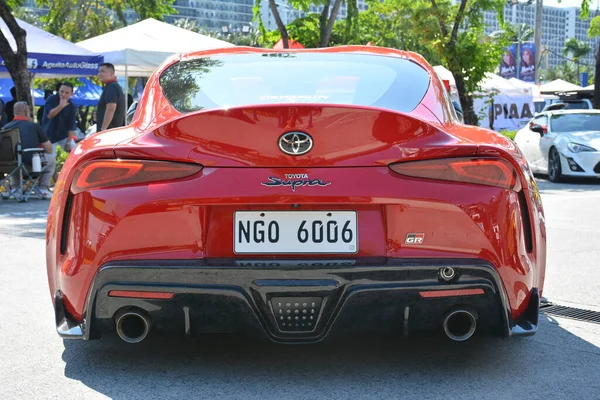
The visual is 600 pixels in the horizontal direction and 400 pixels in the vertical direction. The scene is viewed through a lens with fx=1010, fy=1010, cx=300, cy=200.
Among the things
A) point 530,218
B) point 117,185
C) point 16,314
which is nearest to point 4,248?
point 16,314

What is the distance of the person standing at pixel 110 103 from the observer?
12047 mm

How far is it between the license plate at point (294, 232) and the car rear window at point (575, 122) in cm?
1561

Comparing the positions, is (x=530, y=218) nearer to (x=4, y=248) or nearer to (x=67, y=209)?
(x=67, y=209)

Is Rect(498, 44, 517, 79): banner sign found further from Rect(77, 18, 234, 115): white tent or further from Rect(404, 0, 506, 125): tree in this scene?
Rect(77, 18, 234, 115): white tent

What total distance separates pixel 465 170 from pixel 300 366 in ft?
3.75

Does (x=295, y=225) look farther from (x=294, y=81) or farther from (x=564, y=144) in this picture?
(x=564, y=144)

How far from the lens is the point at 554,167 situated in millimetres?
18047

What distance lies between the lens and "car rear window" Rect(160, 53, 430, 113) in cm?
429

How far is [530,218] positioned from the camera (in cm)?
406

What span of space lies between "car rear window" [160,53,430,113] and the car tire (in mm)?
13475

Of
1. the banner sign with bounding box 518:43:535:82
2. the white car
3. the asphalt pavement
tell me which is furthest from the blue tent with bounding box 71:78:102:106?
the banner sign with bounding box 518:43:535:82

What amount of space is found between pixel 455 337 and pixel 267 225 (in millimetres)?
882

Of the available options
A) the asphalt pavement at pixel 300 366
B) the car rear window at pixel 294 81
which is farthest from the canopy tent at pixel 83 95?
the asphalt pavement at pixel 300 366

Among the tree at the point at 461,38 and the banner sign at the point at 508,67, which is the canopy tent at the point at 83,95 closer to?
the tree at the point at 461,38
